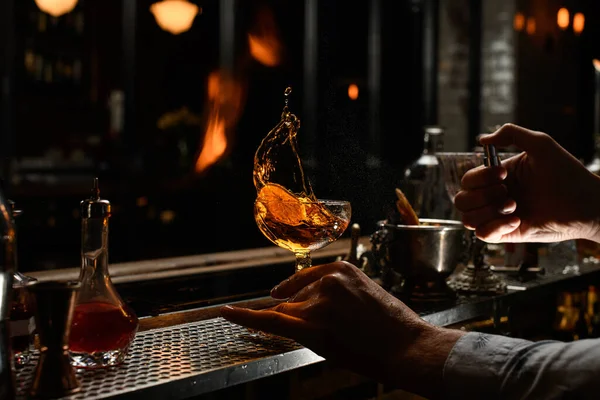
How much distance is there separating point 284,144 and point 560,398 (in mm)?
872

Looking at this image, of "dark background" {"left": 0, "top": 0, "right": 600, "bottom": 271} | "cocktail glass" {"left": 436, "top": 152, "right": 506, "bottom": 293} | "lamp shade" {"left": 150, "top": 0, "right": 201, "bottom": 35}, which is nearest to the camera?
"cocktail glass" {"left": 436, "top": 152, "right": 506, "bottom": 293}

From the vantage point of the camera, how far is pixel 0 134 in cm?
471

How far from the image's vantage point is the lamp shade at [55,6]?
16.9 feet

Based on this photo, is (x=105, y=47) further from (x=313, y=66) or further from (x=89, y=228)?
(x=89, y=228)

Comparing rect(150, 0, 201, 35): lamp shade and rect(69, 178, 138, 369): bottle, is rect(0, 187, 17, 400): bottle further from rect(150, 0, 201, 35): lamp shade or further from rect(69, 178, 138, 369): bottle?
rect(150, 0, 201, 35): lamp shade

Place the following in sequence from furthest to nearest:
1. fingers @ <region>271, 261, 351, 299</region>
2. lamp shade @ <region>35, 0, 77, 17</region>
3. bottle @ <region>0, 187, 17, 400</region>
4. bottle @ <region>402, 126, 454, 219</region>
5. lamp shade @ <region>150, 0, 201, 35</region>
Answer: lamp shade @ <region>150, 0, 201, 35</region>, lamp shade @ <region>35, 0, 77, 17</region>, bottle @ <region>402, 126, 454, 219</region>, fingers @ <region>271, 261, 351, 299</region>, bottle @ <region>0, 187, 17, 400</region>

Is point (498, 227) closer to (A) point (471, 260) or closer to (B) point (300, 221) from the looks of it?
(A) point (471, 260)

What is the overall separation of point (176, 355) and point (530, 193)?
1011 mm

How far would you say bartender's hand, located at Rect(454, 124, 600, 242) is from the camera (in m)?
1.72

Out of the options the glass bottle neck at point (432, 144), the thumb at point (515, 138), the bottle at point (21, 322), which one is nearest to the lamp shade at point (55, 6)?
the glass bottle neck at point (432, 144)

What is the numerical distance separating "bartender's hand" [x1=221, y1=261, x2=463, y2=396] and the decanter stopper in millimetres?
289

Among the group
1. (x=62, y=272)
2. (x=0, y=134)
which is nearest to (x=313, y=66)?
(x=0, y=134)

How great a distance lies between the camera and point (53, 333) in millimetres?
991

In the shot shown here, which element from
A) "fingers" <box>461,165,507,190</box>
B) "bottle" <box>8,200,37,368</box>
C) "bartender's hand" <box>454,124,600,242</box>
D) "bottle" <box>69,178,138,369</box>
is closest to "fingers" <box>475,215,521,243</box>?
"bartender's hand" <box>454,124,600,242</box>
